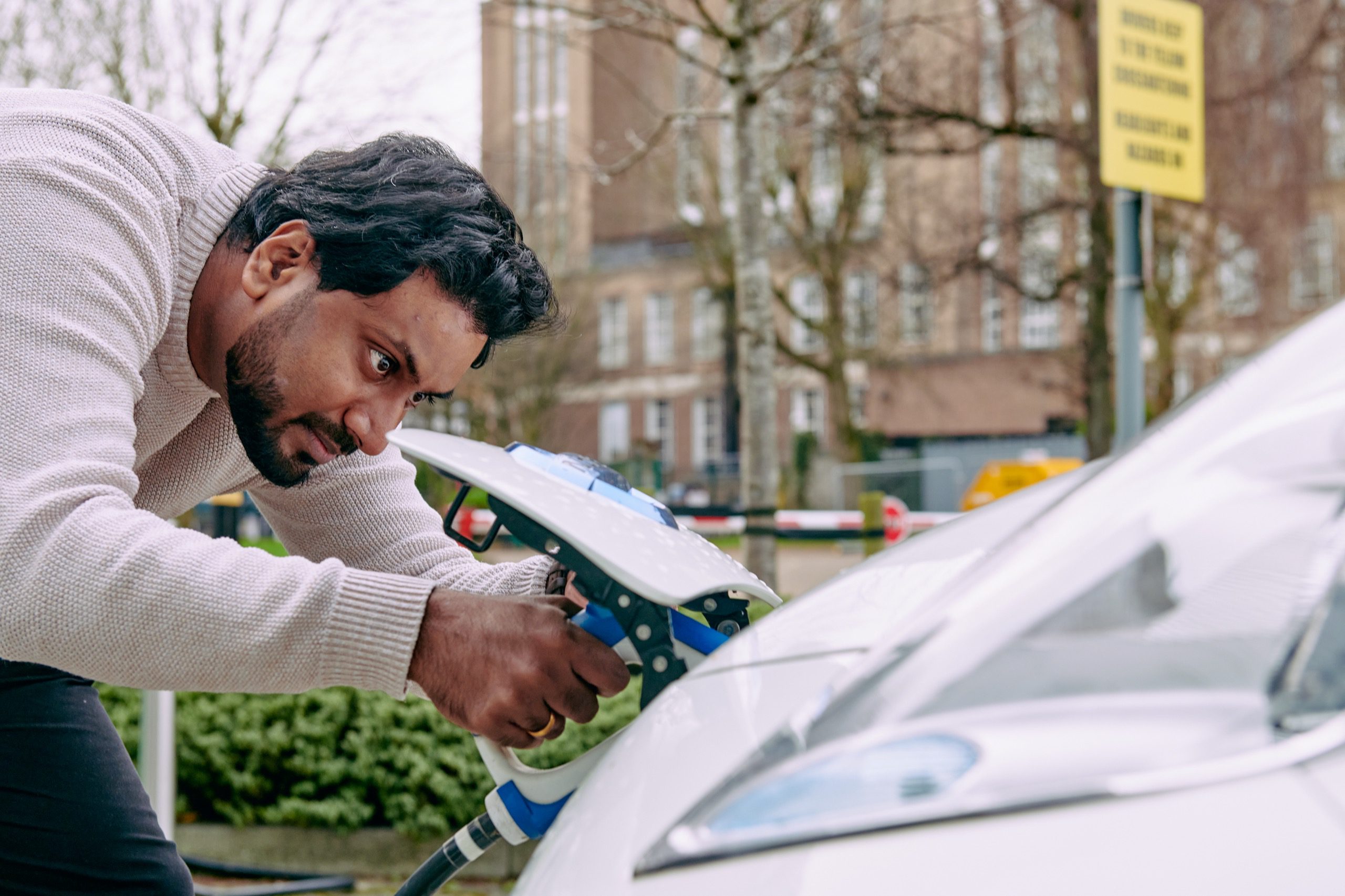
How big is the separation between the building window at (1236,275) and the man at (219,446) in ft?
35.7

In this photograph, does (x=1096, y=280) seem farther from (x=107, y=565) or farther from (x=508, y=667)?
(x=107, y=565)

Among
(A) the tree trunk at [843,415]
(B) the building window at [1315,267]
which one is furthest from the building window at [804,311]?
(B) the building window at [1315,267]

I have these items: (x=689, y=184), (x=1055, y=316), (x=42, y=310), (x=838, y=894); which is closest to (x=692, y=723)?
(x=838, y=894)

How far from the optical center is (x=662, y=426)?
39.8 metres

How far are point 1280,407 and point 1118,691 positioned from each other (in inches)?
8.8

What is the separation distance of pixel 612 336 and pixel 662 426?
8.75 metres

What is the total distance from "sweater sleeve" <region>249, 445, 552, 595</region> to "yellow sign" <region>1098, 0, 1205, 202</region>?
3.08 metres

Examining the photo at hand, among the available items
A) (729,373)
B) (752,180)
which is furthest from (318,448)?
(729,373)

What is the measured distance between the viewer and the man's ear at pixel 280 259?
162 centimetres

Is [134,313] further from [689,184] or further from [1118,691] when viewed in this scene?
[689,184]

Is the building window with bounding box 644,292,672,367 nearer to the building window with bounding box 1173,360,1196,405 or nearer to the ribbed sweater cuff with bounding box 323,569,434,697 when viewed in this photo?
the building window with bounding box 1173,360,1196,405


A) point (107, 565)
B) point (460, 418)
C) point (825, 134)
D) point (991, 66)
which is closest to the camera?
point (107, 565)

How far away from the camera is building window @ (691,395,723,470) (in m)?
37.9

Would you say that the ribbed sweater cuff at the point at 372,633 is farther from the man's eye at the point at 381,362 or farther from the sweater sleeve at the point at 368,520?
the sweater sleeve at the point at 368,520
